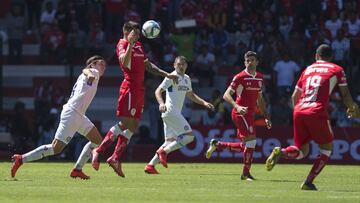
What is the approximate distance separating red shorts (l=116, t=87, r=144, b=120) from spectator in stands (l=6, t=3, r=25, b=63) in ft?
52.7

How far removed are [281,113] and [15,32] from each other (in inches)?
373

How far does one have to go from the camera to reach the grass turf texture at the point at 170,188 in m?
14.6

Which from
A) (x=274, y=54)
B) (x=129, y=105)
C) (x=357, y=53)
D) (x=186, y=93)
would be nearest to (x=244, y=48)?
(x=274, y=54)

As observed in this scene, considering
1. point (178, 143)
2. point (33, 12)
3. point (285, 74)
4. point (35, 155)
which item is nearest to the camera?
point (35, 155)

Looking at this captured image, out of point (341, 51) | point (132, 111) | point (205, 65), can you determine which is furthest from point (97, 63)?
point (205, 65)

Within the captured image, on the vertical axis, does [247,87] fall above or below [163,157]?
above

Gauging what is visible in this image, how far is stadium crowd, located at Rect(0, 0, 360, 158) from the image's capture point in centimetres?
3186

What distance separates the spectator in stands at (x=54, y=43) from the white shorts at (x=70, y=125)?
53.6 feet

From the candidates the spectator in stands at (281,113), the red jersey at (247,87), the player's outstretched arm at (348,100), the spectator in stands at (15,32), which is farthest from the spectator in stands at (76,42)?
the player's outstretched arm at (348,100)

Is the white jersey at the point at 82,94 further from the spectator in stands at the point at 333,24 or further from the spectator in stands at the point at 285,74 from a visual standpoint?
the spectator in stands at the point at 333,24

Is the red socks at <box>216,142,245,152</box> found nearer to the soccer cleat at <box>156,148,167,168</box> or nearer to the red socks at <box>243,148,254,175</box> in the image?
the red socks at <box>243,148,254,175</box>

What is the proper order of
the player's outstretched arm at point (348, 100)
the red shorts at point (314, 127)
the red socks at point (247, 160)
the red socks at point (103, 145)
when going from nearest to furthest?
the player's outstretched arm at point (348, 100), the red shorts at point (314, 127), the red socks at point (103, 145), the red socks at point (247, 160)

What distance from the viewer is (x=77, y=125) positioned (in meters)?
18.1

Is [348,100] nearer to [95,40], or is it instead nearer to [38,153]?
[38,153]
